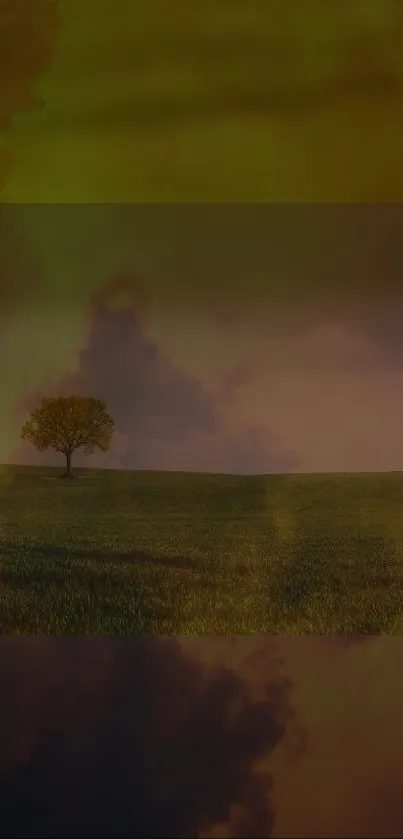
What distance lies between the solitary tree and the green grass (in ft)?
0.31

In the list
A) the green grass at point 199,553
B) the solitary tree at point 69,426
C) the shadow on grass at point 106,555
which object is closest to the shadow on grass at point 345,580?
the green grass at point 199,553

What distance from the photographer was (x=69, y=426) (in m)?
2.46

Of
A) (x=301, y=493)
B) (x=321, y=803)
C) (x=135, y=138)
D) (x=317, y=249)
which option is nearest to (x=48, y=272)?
(x=135, y=138)

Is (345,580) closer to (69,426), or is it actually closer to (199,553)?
(199,553)

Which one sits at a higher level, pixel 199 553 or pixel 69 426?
pixel 69 426

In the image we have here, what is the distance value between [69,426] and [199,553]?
613 millimetres

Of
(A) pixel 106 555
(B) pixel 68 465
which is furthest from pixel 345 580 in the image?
(B) pixel 68 465

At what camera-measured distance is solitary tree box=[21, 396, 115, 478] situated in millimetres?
2471

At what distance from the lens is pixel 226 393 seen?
2504mm

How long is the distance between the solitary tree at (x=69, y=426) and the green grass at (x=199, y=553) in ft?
0.31

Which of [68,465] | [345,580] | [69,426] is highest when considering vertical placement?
[69,426]

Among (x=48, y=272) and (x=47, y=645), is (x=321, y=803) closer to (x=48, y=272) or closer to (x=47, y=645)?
(x=47, y=645)

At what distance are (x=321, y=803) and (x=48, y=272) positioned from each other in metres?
1.81

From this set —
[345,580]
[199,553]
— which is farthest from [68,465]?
[345,580]
